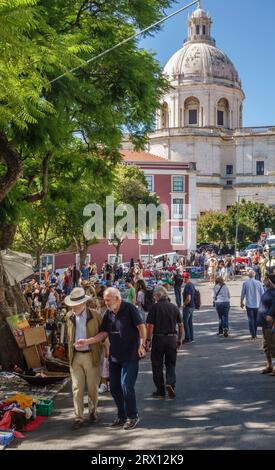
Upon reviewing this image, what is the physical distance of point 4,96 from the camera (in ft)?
23.6

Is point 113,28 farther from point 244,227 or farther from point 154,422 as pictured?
point 244,227

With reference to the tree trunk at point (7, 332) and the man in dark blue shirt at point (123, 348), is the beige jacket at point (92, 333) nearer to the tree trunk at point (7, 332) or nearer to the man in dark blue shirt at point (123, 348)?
the man in dark blue shirt at point (123, 348)

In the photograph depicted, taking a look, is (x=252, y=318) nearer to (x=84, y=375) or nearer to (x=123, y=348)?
(x=84, y=375)

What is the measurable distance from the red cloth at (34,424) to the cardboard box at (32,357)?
8.53 ft

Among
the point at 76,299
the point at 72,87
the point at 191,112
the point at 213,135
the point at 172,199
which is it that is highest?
the point at 191,112

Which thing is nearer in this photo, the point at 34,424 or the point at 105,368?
the point at 34,424

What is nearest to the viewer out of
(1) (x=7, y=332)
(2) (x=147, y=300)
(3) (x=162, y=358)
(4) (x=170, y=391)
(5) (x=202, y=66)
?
(4) (x=170, y=391)

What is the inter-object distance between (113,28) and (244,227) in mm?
50219

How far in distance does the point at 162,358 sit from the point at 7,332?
3213 mm

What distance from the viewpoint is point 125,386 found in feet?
24.3

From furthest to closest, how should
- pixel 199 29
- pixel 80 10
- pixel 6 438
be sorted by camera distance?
pixel 199 29 → pixel 80 10 → pixel 6 438

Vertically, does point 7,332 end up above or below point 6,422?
above

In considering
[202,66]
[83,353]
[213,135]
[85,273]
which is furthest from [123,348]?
[202,66]

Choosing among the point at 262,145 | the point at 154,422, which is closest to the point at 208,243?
the point at 262,145
